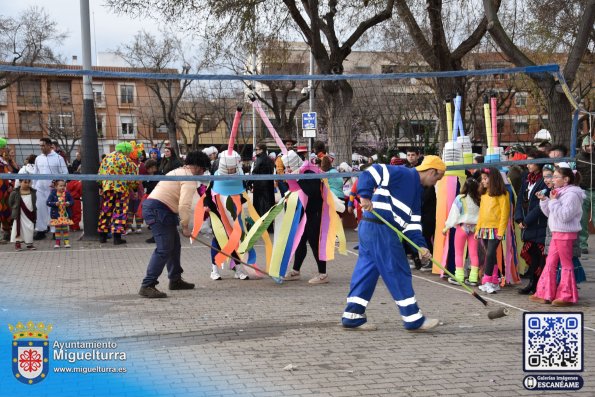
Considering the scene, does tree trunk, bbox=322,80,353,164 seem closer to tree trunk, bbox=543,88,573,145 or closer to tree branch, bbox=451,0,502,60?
tree branch, bbox=451,0,502,60

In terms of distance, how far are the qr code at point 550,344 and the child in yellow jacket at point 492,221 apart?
378cm

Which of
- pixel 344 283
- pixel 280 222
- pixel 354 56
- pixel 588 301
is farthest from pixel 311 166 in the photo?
pixel 354 56

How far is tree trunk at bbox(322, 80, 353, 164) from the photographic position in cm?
1330

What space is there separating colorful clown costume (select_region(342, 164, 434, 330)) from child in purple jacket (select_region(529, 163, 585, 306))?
203cm

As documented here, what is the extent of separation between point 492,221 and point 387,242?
2.84m

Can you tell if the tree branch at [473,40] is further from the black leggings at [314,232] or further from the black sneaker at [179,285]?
the black sneaker at [179,285]

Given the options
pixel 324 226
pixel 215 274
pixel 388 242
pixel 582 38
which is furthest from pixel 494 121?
pixel 582 38

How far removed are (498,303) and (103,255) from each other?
7001 millimetres

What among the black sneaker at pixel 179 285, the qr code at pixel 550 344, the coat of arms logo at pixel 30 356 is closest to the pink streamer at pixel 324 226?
the black sneaker at pixel 179 285

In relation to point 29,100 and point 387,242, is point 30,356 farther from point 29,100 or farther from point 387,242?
point 29,100

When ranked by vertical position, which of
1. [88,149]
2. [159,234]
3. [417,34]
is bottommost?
[159,234]

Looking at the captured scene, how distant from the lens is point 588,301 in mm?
8570

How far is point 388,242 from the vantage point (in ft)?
22.6

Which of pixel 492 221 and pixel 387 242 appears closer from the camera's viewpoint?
pixel 387 242
